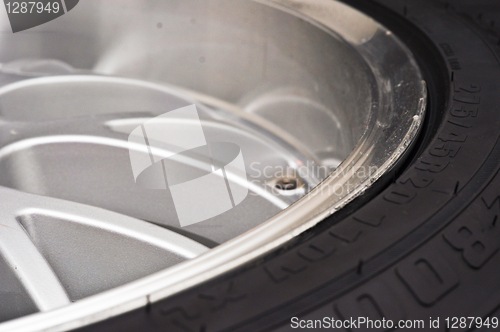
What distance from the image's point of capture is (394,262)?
35 centimetres

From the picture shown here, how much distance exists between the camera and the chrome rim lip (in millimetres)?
329

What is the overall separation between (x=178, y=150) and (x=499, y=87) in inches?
19.3

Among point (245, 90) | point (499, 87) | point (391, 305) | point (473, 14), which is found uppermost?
point (245, 90)

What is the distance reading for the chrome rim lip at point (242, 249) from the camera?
0.33 meters

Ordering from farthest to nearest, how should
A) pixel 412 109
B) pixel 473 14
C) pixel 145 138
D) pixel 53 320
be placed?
1. pixel 145 138
2. pixel 473 14
3. pixel 412 109
4. pixel 53 320

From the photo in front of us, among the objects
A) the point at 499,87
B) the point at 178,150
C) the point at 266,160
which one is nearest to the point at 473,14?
the point at 499,87

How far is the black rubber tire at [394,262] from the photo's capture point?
0.33 metres

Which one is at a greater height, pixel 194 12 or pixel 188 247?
pixel 194 12

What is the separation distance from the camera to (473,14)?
73 centimetres

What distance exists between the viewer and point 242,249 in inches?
14.6

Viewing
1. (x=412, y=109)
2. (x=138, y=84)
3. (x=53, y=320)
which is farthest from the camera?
(x=138, y=84)

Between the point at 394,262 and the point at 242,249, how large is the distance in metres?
0.11

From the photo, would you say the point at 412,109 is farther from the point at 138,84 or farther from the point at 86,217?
the point at 138,84

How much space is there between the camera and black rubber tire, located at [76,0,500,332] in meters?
0.33
